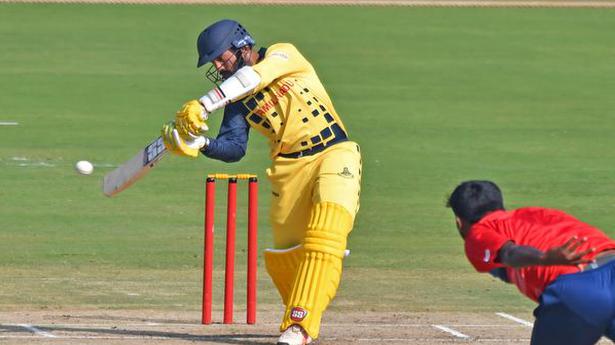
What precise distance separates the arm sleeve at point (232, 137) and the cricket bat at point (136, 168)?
30cm

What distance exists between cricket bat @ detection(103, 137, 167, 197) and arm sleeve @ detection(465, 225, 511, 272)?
2.91 metres

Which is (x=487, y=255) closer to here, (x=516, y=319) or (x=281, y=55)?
(x=281, y=55)

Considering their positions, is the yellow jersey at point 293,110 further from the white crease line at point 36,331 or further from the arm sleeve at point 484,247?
the arm sleeve at point 484,247

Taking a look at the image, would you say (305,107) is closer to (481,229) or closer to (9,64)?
(481,229)

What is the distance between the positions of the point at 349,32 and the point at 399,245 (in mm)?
17281

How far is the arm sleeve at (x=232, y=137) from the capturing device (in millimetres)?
9367

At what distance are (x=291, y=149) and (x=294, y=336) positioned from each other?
Result: 3.80ft

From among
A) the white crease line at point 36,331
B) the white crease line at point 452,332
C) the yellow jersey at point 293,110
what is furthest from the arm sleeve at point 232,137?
the white crease line at point 452,332

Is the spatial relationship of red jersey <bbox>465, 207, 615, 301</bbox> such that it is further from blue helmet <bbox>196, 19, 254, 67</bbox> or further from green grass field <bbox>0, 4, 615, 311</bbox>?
green grass field <bbox>0, 4, 615, 311</bbox>

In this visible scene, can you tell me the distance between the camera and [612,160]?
795 inches

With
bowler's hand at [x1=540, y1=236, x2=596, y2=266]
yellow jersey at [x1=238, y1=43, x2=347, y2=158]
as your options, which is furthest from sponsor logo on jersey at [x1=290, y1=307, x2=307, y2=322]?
bowler's hand at [x1=540, y1=236, x2=596, y2=266]

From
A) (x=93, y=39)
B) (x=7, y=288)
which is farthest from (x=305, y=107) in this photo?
(x=93, y=39)

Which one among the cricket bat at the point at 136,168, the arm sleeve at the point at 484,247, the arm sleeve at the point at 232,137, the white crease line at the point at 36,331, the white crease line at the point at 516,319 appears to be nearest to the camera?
the arm sleeve at the point at 484,247

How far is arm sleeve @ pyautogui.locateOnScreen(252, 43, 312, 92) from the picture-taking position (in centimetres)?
895
